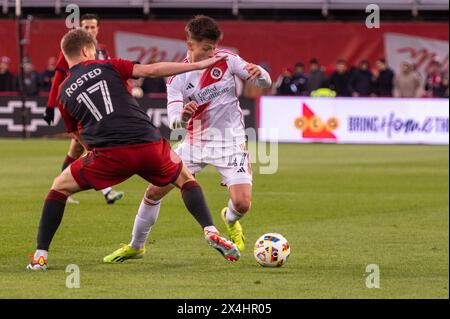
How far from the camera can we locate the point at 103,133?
911cm

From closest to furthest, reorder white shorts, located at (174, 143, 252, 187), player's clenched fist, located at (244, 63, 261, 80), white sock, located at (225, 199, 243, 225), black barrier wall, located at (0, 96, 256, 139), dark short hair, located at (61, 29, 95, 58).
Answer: dark short hair, located at (61, 29, 95, 58)
player's clenched fist, located at (244, 63, 261, 80)
white shorts, located at (174, 143, 252, 187)
white sock, located at (225, 199, 243, 225)
black barrier wall, located at (0, 96, 256, 139)

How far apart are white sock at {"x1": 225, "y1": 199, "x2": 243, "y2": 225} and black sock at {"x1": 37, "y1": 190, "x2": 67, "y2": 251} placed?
1927 millimetres

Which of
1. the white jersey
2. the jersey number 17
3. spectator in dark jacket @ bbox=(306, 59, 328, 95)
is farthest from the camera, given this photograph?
spectator in dark jacket @ bbox=(306, 59, 328, 95)

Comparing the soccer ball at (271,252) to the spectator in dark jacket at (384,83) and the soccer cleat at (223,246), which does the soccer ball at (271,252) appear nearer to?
the soccer cleat at (223,246)

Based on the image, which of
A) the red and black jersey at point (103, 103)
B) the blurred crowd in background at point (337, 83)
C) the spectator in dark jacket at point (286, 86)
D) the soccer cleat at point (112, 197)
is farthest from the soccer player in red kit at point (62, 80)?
the spectator in dark jacket at point (286, 86)

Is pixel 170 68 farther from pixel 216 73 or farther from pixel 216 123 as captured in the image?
pixel 216 123

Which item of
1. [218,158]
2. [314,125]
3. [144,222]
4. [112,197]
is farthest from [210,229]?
[314,125]

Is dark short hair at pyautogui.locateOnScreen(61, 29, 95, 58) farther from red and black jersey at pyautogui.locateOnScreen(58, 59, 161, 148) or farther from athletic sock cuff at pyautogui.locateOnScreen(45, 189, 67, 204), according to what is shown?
athletic sock cuff at pyautogui.locateOnScreen(45, 189, 67, 204)

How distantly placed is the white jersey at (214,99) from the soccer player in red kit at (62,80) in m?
2.94

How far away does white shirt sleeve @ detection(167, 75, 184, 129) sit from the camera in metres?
9.88

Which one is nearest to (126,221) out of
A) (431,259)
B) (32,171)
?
(431,259)

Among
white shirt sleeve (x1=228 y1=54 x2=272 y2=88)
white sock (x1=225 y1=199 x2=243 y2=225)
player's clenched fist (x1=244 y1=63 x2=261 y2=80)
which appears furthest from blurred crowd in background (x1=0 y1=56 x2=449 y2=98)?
player's clenched fist (x1=244 y1=63 x2=261 y2=80)

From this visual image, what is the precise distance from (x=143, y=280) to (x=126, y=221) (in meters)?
4.45

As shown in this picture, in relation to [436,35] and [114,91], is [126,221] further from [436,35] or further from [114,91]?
[436,35]
